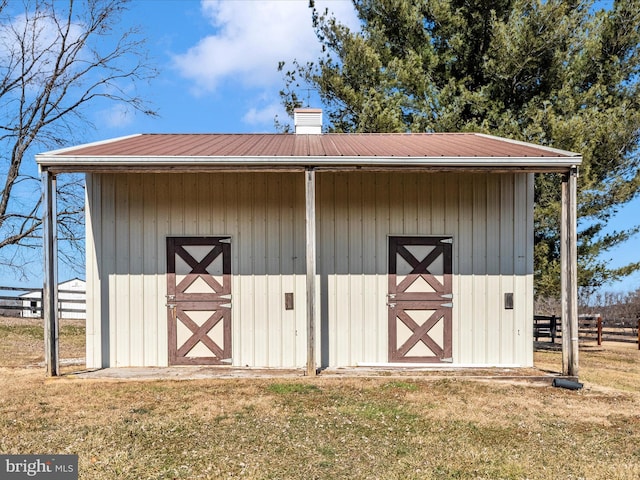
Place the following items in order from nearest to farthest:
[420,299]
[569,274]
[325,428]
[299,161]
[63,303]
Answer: [325,428] → [299,161] → [569,274] → [420,299] → [63,303]

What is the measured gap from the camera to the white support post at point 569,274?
25.0 feet

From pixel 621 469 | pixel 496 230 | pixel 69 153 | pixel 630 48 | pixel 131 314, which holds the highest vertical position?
pixel 630 48

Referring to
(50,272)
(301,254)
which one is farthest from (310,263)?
(50,272)

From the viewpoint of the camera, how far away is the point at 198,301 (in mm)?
8539

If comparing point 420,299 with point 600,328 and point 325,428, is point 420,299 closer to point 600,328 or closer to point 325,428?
point 325,428

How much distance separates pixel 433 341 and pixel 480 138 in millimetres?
3807

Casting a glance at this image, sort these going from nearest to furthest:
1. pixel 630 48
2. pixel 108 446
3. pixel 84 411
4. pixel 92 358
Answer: pixel 108 446, pixel 84 411, pixel 92 358, pixel 630 48

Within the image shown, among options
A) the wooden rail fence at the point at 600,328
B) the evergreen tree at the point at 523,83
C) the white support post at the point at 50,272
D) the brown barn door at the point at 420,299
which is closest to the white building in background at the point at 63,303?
the white support post at the point at 50,272

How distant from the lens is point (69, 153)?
25.3ft

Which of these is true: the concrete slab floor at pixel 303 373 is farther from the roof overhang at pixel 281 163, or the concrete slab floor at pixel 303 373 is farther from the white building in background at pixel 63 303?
the roof overhang at pixel 281 163

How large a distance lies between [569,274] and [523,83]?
8.48 m

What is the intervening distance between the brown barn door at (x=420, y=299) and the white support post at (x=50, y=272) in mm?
4716

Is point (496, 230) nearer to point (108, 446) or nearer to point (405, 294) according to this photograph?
point (405, 294)

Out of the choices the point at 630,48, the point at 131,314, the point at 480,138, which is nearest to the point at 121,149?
the point at 131,314
